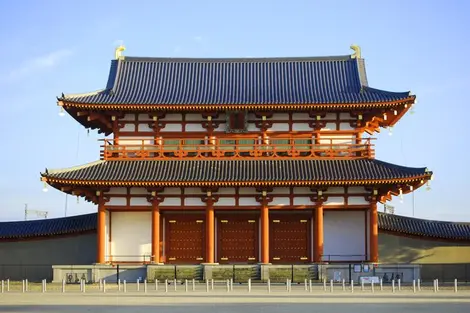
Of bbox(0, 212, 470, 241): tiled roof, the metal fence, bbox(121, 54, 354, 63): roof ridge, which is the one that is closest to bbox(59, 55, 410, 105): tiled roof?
bbox(121, 54, 354, 63): roof ridge

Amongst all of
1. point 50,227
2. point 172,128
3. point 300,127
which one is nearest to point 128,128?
point 172,128

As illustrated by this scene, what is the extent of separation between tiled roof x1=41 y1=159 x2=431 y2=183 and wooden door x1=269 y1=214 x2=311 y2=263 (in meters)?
3.76

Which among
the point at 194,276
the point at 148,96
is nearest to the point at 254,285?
the point at 194,276

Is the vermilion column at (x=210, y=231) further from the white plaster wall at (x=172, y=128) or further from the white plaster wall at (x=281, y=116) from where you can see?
the white plaster wall at (x=281, y=116)

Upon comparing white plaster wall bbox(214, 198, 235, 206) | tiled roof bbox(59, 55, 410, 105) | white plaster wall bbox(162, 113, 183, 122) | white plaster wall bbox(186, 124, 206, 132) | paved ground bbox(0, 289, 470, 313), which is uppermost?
tiled roof bbox(59, 55, 410, 105)

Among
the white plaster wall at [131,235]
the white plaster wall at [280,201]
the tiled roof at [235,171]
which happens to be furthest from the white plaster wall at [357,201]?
the white plaster wall at [131,235]

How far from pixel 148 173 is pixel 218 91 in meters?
8.38

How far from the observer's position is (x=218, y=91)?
5366 centimetres

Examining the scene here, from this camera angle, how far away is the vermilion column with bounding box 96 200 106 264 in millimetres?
49022

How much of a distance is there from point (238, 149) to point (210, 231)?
221 inches

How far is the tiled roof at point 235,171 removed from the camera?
156ft

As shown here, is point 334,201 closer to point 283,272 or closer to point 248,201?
point 248,201

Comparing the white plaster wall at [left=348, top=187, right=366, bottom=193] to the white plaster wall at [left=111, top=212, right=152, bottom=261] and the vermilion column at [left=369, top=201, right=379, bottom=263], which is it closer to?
the vermilion column at [left=369, top=201, right=379, bottom=263]

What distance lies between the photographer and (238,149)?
5059cm
